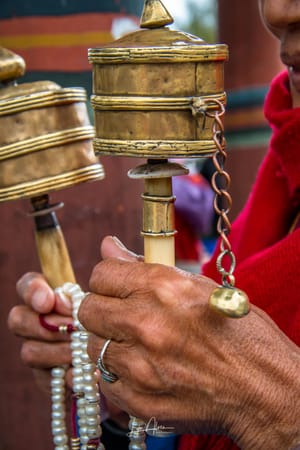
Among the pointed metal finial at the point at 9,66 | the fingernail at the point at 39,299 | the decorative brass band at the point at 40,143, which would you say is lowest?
the fingernail at the point at 39,299

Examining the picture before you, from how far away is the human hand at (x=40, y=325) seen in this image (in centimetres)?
127

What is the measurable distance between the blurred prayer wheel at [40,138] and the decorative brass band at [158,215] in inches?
8.6

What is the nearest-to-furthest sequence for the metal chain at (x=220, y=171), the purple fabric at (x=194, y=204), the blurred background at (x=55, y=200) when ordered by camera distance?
the metal chain at (x=220, y=171) < the blurred background at (x=55, y=200) < the purple fabric at (x=194, y=204)

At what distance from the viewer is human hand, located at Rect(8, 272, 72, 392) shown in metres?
1.27

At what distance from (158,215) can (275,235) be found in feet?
1.56

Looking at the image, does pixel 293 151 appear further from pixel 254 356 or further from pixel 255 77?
pixel 255 77

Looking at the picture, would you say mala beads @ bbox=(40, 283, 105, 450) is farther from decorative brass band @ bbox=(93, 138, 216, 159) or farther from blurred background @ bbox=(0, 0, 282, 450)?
blurred background @ bbox=(0, 0, 282, 450)

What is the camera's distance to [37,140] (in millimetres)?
1140

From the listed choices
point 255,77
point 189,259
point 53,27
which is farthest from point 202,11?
point 53,27

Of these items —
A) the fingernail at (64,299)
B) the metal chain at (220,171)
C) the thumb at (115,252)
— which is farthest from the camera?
the fingernail at (64,299)

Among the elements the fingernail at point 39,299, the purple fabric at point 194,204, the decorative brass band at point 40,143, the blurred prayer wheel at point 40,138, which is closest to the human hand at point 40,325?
the fingernail at point 39,299

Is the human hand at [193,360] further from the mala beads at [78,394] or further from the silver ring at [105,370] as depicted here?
the mala beads at [78,394]

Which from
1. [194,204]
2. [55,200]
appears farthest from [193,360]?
[194,204]

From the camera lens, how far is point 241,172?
2910mm
